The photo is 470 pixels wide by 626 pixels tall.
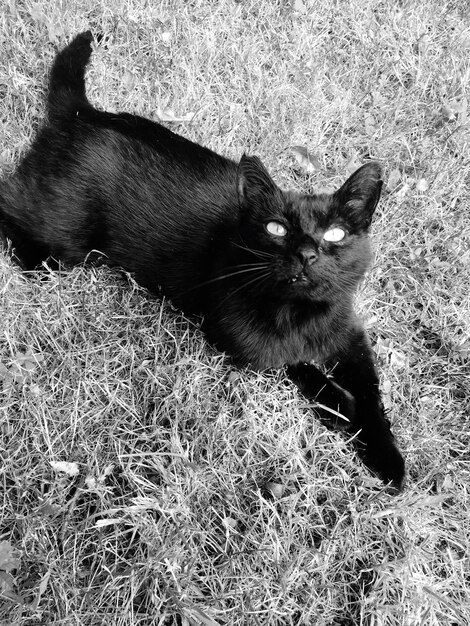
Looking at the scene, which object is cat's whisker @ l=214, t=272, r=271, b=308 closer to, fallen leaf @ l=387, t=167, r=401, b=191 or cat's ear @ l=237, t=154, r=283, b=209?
cat's ear @ l=237, t=154, r=283, b=209

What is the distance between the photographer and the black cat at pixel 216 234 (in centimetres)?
184

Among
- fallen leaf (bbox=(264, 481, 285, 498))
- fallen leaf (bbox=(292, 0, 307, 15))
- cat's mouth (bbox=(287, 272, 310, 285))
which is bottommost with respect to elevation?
fallen leaf (bbox=(264, 481, 285, 498))

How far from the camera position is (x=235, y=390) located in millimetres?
2170

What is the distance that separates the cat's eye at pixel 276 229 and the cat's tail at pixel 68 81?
1.14m

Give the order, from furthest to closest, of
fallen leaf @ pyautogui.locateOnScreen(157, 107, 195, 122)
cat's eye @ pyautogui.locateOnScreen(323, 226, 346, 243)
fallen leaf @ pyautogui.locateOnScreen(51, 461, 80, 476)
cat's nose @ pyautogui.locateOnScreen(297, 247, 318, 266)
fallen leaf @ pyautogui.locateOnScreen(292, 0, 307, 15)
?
1. fallen leaf @ pyautogui.locateOnScreen(292, 0, 307, 15)
2. fallen leaf @ pyautogui.locateOnScreen(157, 107, 195, 122)
3. fallen leaf @ pyautogui.locateOnScreen(51, 461, 80, 476)
4. cat's eye @ pyautogui.locateOnScreen(323, 226, 346, 243)
5. cat's nose @ pyautogui.locateOnScreen(297, 247, 318, 266)

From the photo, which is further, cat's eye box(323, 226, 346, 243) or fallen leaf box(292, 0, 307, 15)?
fallen leaf box(292, 0, 307, 15)

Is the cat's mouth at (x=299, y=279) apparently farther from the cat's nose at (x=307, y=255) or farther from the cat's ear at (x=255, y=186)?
the cat's ear at (x=255, y=186)

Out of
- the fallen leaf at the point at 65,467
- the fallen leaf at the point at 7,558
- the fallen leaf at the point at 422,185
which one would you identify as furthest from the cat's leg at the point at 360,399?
the fallen leaf at the point at 7,558

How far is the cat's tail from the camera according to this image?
2400mm

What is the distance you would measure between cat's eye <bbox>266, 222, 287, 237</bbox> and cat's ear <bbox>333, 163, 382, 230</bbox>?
0.71 ft

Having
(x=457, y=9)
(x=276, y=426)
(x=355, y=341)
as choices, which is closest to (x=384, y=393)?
(x=355, y=341)

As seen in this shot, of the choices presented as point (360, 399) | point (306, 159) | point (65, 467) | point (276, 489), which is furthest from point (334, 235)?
point (65, 467)

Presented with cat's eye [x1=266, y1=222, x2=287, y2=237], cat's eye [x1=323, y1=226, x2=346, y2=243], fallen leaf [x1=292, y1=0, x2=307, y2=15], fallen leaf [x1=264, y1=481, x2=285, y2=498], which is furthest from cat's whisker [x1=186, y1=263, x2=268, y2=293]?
fallen leaf [x1=292, y1=0, x2=307, y2=15]

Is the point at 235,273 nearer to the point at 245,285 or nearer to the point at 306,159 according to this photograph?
the point at 245,285
